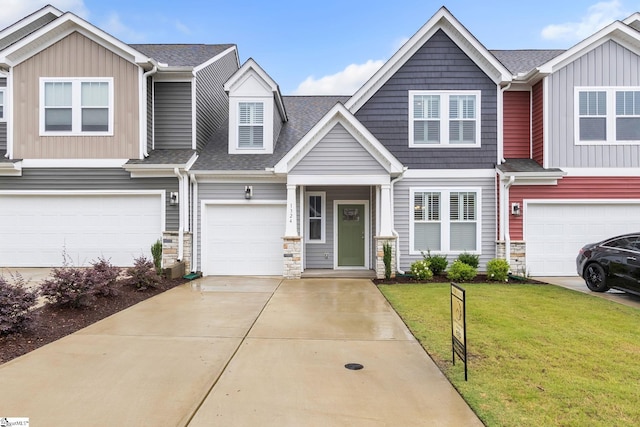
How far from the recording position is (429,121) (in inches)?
450

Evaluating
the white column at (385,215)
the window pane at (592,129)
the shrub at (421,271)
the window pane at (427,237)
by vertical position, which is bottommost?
the shrub at (421,271)

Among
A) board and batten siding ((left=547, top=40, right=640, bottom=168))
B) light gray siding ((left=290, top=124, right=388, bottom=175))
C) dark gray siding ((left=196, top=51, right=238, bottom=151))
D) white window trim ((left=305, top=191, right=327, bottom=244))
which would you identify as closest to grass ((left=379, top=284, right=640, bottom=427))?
light gray siding ((left=290, top=124, right=388, bottom=175))

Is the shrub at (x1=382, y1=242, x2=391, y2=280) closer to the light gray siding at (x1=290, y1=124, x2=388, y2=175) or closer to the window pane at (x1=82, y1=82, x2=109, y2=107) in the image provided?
the light gray siding at (x1=290, y1=124, x2=388, y2=175)

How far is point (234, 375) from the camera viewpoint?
416 cm

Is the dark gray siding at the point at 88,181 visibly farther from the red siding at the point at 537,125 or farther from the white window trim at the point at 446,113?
the red siding at the point at 537,125

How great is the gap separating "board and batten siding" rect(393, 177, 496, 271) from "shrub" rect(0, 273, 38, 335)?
8742 millimetres

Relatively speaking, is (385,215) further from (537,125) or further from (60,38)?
(60,38)

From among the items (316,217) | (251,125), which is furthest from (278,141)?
(316,217)

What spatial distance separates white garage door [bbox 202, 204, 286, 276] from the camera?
1145 cm

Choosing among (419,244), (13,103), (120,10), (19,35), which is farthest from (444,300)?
(120,10)

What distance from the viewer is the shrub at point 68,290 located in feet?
21.6

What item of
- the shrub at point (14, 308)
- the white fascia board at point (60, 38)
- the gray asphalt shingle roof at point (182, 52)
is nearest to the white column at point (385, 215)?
the gray asphalt shingle roof at point (182, 52)

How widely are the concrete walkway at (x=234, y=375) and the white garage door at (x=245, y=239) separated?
4.49 meters

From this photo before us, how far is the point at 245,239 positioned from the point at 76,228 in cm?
499
